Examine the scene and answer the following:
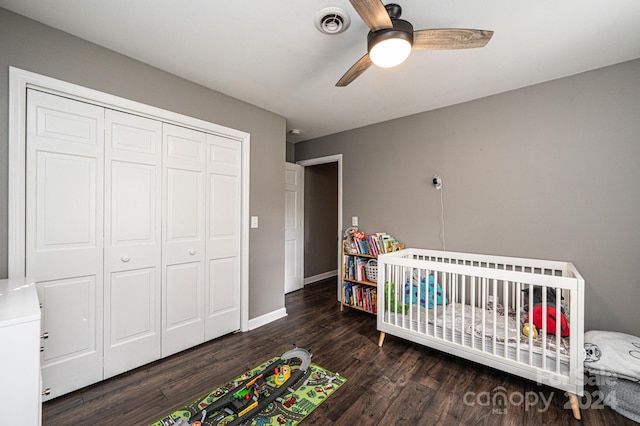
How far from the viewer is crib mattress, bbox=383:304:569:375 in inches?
66.6

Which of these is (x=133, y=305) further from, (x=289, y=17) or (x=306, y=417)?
(x=289, y=17)

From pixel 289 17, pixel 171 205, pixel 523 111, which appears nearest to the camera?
pixel 289 17

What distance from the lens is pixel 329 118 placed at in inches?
125

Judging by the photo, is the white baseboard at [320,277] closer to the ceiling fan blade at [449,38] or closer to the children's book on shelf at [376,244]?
the children's book on shelf at [376,244]

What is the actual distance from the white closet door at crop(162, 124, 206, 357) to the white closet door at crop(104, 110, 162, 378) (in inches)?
2.5

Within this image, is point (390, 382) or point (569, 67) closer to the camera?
point (390, 382)

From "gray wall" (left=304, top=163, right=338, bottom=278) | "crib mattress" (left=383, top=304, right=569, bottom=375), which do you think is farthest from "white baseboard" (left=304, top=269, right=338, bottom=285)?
"crib mattress" (left=383, top=304, right=569, bottom=375)

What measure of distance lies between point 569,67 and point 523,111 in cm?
41

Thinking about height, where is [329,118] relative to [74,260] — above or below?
above

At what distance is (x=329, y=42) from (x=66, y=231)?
7.17 feet

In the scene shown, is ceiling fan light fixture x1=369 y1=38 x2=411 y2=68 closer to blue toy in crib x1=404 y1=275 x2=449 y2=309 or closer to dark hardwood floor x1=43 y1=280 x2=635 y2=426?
blue toy in crib x1=404 y1=275 x2=449 y2=309

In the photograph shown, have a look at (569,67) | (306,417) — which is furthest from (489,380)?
(569,67)

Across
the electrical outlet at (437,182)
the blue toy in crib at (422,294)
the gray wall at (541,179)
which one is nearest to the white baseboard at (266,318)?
the blue toy in crib at (422,294)

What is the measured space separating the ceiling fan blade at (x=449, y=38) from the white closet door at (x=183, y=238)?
1961mm
